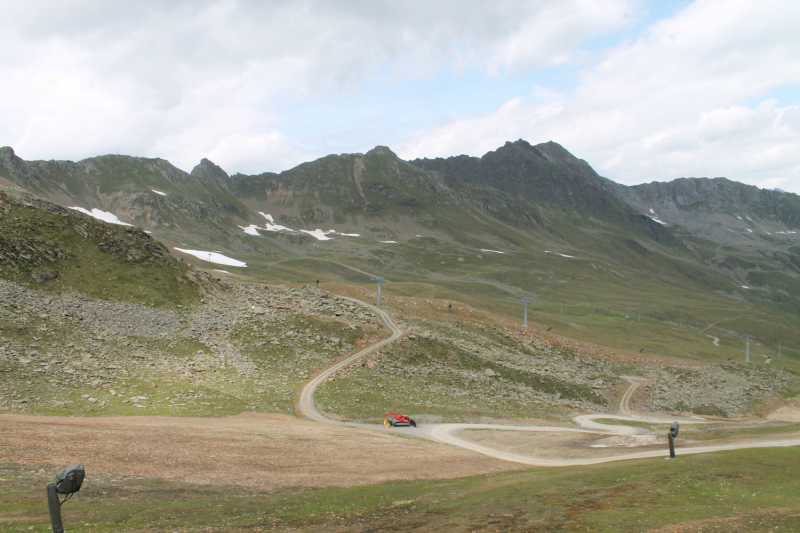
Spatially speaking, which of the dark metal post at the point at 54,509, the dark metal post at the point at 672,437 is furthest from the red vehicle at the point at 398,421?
the dark metal post at the point at 54,509

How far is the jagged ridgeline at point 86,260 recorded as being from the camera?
54.8 meters

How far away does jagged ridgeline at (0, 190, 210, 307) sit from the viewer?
180ft

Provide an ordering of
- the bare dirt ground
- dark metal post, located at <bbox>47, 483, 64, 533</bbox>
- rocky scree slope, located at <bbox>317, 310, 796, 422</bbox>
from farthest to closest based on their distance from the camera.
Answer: rocky scree slope, located at <bbox>317, 310, 796, 422</bbox>, the bare dirt ground, dark metal post, located at <bbox>47, 483, 64, 533</bbox>

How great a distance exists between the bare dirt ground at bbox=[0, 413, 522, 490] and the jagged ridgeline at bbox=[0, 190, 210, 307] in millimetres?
30325

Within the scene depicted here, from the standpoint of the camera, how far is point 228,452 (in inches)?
1070

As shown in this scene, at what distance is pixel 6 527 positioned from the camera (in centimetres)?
1361

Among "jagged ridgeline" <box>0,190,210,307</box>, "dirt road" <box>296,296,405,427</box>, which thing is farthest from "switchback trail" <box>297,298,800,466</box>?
"jagged ridgeline" <box>0,190,210,307</box>

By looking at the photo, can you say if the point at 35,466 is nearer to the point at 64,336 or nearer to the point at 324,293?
the point at 64,336

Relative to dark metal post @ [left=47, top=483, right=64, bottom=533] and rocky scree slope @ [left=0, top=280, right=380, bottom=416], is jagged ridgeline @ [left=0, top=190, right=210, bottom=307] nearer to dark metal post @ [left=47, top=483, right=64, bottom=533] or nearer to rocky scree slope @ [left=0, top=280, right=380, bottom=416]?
rocky scree slope @ [left=0, top=280, right=380, bottom=416]

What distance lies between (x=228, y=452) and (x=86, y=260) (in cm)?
4643

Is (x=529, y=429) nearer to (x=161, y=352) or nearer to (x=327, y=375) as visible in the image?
(x=327, y=375)

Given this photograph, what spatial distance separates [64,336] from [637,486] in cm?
4895

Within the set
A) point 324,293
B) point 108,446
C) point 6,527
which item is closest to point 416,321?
point 324,293

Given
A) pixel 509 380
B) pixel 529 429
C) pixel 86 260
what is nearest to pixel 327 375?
pixel 529 429
